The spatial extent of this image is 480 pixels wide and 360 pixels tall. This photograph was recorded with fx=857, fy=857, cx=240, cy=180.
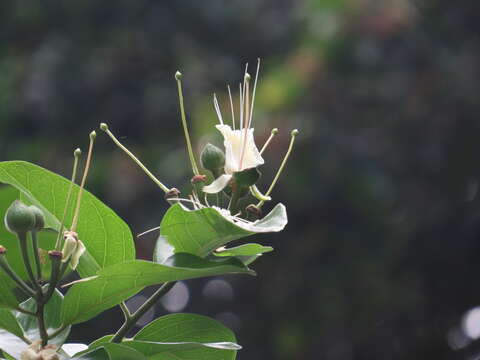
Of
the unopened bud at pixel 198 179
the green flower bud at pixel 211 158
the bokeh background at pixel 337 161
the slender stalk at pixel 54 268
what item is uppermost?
the green flower bud at pixel 211 158

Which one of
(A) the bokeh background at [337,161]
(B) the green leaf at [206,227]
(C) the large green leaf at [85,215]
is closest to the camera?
(B) the green leaf at [206,227]

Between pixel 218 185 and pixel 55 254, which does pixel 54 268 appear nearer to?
pixel 55 254

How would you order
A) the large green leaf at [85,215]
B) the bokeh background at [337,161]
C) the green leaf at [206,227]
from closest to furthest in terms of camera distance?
the green leaf at [206,227] → the large green leaf at [85,215] → the bokeh background at [337,161]

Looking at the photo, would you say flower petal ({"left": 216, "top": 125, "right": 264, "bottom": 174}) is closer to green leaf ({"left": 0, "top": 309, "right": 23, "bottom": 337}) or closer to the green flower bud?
the green flower bud

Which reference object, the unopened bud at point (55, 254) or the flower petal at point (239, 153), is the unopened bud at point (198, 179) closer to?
the flower petal at point (239, 153)

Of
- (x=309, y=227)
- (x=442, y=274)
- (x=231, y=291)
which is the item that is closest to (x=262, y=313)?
(x=231, y=291)

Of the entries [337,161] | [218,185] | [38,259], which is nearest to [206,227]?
[218,185]

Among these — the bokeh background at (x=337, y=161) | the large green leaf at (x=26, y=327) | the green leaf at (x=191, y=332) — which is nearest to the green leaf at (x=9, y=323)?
the large green leaf at (x=26, y=327)

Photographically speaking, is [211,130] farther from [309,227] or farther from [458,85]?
[458,85]
